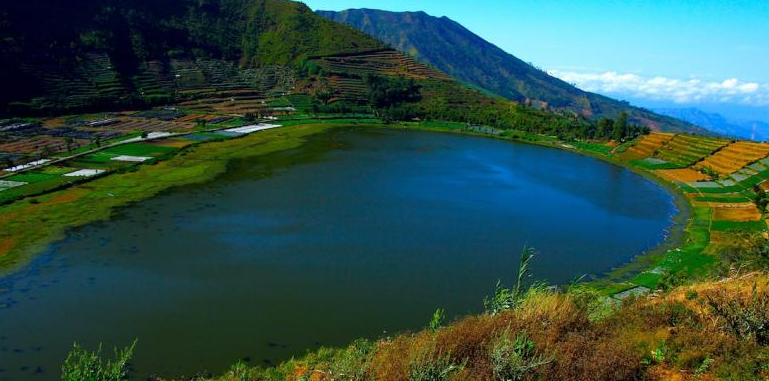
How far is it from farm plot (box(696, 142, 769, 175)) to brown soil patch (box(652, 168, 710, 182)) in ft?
6.76

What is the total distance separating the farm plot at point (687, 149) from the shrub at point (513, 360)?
215ft

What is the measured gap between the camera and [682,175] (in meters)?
60.8

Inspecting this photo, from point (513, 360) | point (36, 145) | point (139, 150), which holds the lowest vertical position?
point (36, 145)

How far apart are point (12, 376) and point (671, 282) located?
29.9 m

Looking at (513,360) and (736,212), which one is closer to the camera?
(513,360)

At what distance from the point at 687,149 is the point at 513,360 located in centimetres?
7195

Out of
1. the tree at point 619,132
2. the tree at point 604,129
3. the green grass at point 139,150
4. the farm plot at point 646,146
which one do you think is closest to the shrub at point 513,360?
the green grass at point 139,150

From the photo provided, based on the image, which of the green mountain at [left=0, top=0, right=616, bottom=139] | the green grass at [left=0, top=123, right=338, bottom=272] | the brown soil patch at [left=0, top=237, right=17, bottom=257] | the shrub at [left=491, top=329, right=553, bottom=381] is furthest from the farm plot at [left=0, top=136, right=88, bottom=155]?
the shrub at [left=491, top=329, right=553, bottom=381]

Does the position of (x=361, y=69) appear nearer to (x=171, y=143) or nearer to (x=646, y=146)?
(x=171, y=143)

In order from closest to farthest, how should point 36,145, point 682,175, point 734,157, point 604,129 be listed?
point 36,145 < point 682,175 < point 734,157 < point 604,129

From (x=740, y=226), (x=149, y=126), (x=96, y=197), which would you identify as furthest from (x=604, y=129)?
(x=96, y=197)

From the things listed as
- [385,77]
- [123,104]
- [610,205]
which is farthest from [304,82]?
[610,205]

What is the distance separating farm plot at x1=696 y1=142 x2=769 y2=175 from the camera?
5953 centimetres

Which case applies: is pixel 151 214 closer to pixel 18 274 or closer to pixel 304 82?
pixel 18 274
